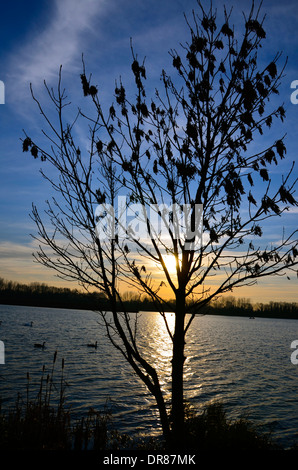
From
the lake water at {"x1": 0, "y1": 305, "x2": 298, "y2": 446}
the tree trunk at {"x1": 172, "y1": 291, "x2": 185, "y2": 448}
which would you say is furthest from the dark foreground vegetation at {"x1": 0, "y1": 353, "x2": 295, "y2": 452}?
the lake water at {"x1": 0, "y1": 305, "x2": 298, "y2": 446}

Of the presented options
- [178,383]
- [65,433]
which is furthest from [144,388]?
[178,383]

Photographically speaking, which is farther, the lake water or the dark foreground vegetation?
the lake water

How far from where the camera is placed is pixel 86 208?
16.3 ft

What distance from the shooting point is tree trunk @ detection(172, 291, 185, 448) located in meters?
5.31

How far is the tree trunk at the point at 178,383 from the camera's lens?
531 centimetres

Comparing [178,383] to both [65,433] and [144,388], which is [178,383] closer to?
[65,433]

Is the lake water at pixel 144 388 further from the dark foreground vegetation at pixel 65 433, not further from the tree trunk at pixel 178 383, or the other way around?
the tree trunk at pixel 178 383

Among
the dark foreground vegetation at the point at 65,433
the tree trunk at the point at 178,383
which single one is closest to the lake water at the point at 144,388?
the dark foreground vegetation at the point at 65,433

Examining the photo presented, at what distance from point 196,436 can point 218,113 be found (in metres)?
9.47

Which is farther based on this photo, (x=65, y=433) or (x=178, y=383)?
(x=65, y=433)

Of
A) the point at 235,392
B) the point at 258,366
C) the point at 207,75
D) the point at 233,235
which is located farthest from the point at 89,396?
the point at 258,366

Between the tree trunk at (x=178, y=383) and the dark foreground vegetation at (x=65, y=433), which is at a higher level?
the tree trunk at (x=178, y=383)

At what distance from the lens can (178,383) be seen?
5.41 meters

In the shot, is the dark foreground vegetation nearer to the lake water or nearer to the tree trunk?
the tree trunk
